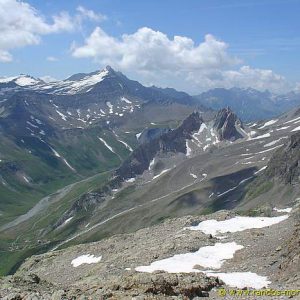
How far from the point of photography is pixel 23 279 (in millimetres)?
46250

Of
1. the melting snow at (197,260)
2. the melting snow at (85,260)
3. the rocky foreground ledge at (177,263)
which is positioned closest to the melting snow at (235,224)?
the rocky foreground ledge at (177,263)

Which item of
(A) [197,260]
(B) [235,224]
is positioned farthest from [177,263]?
(B) [235,224]

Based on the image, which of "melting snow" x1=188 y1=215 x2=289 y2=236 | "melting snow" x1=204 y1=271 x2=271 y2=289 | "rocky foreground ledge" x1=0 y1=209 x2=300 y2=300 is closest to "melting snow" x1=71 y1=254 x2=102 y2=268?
"rocky foreground ledge" x1=0 y1=209 x2=300 y2=300

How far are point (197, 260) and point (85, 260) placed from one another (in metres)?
24.2

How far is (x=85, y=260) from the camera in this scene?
78188 mm

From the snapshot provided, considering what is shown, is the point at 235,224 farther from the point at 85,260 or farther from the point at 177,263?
the point at 85,260

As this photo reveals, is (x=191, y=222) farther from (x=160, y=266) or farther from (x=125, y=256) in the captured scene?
(x=160, y=266)

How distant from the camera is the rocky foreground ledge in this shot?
39594 millimetres

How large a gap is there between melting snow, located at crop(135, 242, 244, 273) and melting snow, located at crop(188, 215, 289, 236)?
1012 centimetres

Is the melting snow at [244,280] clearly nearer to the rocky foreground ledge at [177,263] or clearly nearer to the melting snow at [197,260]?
the rocky foreground ledge at [177,263]

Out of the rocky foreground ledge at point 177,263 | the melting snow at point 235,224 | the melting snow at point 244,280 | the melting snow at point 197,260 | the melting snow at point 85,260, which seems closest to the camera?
the rocky foreground ledge at point 177,263

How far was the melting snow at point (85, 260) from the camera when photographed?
252ft

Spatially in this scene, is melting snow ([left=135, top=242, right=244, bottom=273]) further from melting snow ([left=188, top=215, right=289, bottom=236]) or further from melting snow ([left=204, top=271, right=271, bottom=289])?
melting snow ([left=188, top=215, right=289, bottom=236])

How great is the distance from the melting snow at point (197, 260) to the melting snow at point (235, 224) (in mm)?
10122
